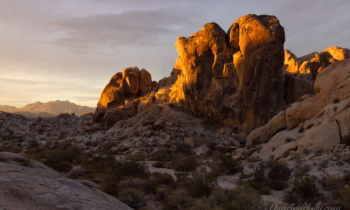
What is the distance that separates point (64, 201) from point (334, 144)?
12.1 meters

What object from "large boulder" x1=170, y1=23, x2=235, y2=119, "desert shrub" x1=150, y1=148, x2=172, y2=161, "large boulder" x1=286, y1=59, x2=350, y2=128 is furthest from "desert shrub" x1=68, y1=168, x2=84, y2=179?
"large boulder" x1=170, y1=23, x2=235, y2=119

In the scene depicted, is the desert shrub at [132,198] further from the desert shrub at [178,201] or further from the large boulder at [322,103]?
the large boulder at [322,103]

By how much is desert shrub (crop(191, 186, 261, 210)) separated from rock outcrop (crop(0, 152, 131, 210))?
2.69 metres

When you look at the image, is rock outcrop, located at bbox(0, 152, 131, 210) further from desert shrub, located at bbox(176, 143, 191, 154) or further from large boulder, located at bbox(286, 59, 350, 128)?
large boulder, located at bbox(286, 59, 350, 128)

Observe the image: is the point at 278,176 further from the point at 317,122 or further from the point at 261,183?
the point at 317,122

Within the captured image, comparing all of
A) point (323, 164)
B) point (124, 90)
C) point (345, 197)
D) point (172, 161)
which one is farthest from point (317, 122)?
point (124, 90)

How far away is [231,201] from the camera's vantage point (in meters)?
6.70

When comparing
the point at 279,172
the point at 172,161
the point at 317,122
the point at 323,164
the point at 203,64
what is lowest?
the point at 172,161

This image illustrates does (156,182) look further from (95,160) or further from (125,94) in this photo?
(125,94)

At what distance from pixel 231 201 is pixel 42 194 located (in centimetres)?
492

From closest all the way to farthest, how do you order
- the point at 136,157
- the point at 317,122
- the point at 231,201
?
the point at 231,201, the point at 317,122, the point at 136,157

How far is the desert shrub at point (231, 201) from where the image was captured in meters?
6.21

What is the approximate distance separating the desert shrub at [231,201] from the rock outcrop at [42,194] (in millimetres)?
2691

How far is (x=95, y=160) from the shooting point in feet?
51.1
